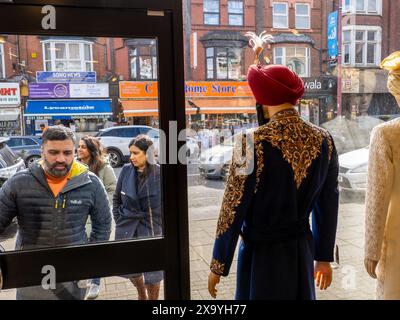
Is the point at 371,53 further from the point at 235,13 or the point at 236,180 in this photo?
the point at 236,180

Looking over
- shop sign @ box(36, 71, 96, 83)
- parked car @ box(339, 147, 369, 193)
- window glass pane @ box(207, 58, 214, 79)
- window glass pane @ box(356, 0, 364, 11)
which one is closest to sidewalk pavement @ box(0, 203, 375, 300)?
parked car @ box(339, 147, 369, 193)

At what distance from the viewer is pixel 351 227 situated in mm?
2973

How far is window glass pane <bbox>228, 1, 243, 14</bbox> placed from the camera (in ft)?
6.42

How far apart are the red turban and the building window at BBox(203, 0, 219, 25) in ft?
2.16

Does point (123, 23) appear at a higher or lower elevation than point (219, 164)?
higher

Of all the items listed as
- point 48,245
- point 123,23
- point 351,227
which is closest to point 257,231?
point 48,245

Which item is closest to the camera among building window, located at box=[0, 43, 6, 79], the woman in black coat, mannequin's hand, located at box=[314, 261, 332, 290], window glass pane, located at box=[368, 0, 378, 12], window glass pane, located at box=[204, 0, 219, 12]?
building window, located at box=[0, 43, 6, 79]

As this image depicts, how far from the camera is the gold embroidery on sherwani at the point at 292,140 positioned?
1.34 m

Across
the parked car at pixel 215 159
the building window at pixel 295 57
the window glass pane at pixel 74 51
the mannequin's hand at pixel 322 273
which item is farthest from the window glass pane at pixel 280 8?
the mannequin's hand at pixel 322 273

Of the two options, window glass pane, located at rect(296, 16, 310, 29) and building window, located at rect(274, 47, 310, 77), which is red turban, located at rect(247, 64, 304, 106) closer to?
building window, located at rect(274, 47, 310, 77)

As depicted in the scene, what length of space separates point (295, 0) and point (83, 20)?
3.84 feet

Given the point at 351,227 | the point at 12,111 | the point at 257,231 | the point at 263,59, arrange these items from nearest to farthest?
the point at 257,231 → the point at 12,111 → the point at 263,59 → the point at 351,227

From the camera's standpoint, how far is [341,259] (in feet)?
9.83
